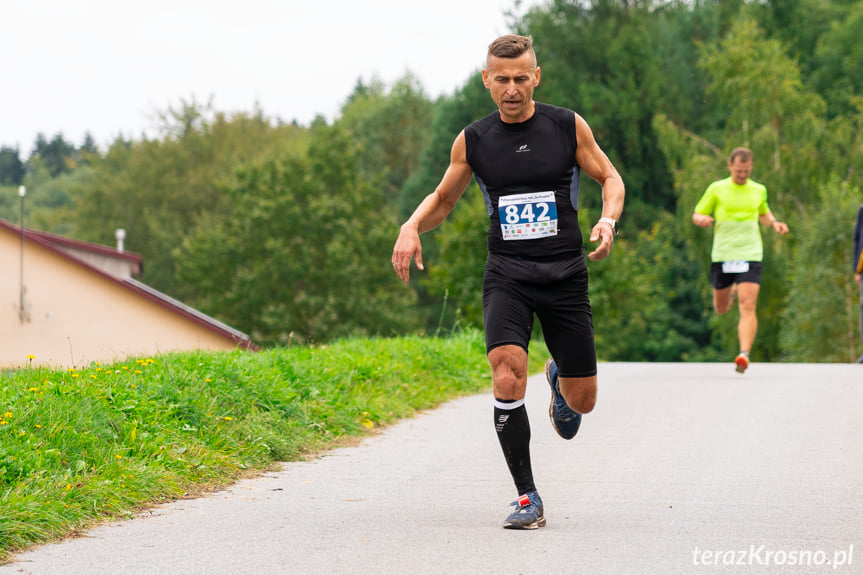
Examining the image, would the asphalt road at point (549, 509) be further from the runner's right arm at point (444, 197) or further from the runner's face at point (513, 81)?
the runner's face at point (513, 81)

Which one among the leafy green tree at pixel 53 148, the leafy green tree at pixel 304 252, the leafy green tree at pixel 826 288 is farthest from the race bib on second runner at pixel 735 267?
the leafy green tree at pixel 53 148

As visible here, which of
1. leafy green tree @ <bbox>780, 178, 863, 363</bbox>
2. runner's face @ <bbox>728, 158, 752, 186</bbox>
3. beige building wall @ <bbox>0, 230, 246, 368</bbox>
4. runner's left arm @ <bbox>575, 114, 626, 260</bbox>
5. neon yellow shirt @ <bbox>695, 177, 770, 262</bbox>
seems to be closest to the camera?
runner's left arm @ <bbox>575, 114, 626, 260</bbox>

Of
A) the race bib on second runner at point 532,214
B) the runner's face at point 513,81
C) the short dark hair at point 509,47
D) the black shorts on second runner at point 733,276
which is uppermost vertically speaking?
the short dark hair at point 509,47

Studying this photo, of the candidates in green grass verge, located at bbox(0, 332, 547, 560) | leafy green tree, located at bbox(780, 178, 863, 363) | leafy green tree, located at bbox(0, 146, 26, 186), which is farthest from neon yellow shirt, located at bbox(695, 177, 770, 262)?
leafy green tree, located at bbox(0, 146, 26, 186)

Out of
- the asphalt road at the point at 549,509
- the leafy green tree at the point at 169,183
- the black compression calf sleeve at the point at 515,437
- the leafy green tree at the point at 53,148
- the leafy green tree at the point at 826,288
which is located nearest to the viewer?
the asphalt road at the point at 549,509

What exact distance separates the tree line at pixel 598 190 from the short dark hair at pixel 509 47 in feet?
99.0

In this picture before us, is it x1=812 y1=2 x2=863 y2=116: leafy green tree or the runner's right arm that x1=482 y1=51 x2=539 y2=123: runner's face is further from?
x1=812 y1=2 x2=863 y2=116: leafy green tree

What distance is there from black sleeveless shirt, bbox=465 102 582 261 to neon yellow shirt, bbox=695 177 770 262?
7.08 m

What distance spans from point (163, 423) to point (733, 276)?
24.8 feet

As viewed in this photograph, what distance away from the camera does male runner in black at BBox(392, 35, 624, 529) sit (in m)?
5.37

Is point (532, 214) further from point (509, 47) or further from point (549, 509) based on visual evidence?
point (549, 509)

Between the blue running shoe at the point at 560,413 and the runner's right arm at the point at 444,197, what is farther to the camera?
the blue running shoe at the point at 560,413

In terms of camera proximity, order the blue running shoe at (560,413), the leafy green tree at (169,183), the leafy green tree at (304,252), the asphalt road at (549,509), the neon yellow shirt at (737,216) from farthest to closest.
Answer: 1. the leafy green tree at (169,183)
2. the leafy green tree at (304,252)
3. the neon yellow shirt at (737,216)
4. the blue running shoe at (560,413)
5. the asphalt road at (549,509)

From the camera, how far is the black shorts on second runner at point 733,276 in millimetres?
12312
